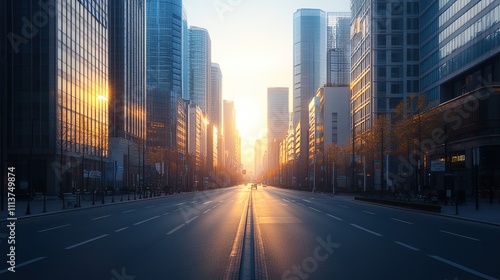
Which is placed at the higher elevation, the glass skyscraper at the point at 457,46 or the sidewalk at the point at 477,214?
the glass skyscraper at the point at 457,46

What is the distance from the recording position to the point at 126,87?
111250 mm

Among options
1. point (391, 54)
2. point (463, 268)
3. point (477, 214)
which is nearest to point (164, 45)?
point (391, 54)

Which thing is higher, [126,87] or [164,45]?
[164,45]

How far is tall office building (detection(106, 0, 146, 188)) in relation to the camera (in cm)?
10362

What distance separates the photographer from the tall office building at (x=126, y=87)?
103625mm

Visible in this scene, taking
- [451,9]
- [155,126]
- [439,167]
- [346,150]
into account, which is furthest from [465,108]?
[155,126]

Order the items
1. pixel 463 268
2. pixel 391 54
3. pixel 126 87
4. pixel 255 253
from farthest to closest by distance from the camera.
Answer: pixel 126 87 → pixel 391 54 → pixel 255 253 → pixel 463 268

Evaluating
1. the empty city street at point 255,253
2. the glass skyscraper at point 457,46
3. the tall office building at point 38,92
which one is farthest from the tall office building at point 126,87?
the empty city street at point 255,253

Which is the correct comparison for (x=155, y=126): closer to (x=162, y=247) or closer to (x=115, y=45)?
(x=115, y=45)

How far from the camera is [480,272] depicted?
1181cm

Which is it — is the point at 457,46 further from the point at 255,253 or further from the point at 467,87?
the point at 255,253

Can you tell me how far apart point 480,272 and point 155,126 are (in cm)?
14975

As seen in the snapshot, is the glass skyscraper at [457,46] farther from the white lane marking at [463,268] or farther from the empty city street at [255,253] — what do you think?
the white lane marking at [463,268]

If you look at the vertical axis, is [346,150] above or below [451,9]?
below
